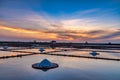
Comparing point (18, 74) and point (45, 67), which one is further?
point (45, 67)

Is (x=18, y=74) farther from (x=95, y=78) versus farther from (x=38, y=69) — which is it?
(x=95, y=78)

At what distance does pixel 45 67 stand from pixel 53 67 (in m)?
0.81

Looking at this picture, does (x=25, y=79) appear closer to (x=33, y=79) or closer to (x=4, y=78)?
(x=33, y=79)

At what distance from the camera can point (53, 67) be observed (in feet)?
48.0

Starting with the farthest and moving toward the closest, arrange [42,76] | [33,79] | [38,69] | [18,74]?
[38,69] → [18,74] → [42,76] → [33,79]

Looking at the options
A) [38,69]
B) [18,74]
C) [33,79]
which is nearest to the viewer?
[33,79]

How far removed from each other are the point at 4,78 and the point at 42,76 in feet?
8.31

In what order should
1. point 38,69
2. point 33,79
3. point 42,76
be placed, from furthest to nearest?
point 38,69 → point 42,76 → point 33,79

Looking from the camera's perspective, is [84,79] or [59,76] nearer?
[84,79]

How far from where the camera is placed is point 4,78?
1105cm

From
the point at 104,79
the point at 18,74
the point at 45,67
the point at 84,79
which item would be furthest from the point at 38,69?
the point at 104,79

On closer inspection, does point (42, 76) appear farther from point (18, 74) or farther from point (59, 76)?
point (18, 74)

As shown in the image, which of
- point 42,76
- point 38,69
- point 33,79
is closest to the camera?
point 33,79

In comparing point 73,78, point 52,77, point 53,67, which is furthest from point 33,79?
point 53,67
